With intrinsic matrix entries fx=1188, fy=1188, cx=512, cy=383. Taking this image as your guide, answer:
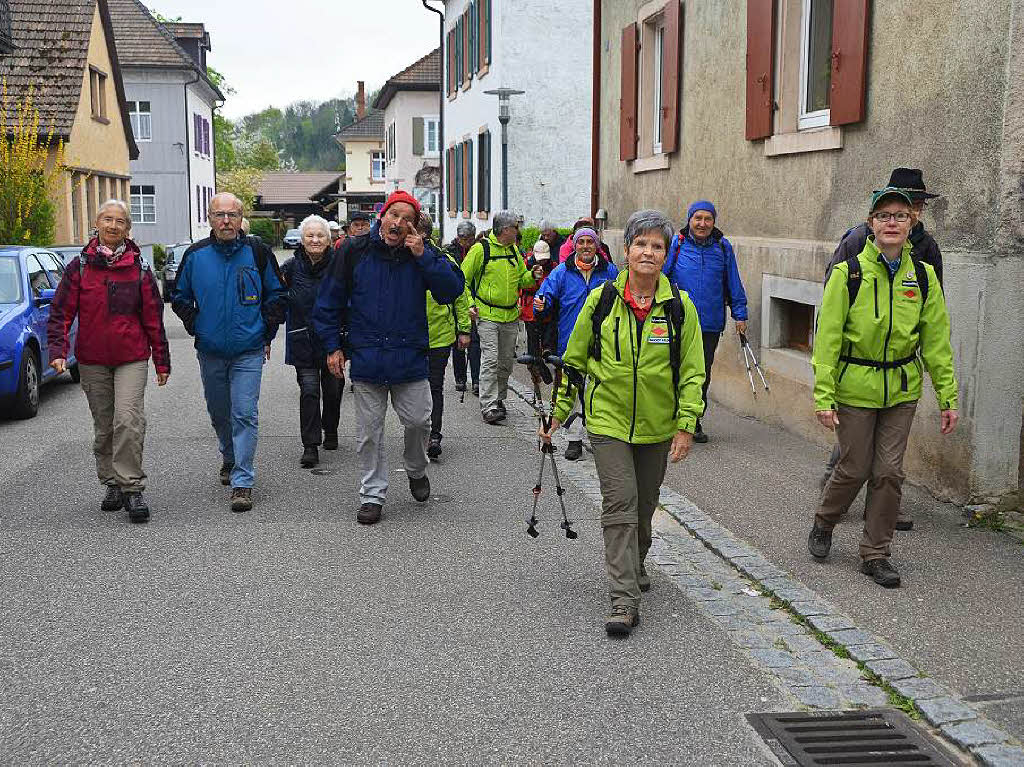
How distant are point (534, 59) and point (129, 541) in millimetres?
21764

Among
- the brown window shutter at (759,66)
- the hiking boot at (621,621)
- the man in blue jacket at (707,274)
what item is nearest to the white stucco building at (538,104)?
the brown window shutter at (759,66)

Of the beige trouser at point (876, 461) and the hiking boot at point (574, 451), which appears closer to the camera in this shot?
the beige trouser at point (876, 461)

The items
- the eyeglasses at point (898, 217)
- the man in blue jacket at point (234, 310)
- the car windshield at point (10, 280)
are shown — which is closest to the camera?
the eyeglasses at point (898, 217)

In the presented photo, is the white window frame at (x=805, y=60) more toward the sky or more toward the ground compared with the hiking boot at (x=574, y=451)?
more toward the sky

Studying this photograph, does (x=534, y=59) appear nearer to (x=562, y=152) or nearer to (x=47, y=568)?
(x=562, y=152)

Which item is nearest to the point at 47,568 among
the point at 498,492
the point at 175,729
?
the point at 175,729

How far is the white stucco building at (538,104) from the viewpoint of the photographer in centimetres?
2672

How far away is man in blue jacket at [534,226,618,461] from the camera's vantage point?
877 centimetres

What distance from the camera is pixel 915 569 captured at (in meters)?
6.09

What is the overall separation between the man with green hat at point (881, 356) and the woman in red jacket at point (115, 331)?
13.2ft

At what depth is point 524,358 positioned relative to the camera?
5.84 metres

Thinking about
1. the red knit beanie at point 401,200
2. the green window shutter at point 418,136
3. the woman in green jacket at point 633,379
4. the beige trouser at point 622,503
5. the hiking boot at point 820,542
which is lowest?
the hiking boot at point 820,542

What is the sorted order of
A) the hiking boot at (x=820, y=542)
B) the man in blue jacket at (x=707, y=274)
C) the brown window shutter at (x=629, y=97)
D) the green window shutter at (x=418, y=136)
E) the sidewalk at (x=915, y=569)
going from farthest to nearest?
the green window shutter at (x=418, y=136) → the brown window shutter at (x=629, y=97) → the man in blue jacket at (x=707, y=274) → the hiking boot at (x=820, y=542) → the sidewalk at (x=915, y=569)

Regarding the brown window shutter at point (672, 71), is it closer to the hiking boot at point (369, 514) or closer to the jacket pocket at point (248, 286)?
the jacket pocket at point (248, 286)
